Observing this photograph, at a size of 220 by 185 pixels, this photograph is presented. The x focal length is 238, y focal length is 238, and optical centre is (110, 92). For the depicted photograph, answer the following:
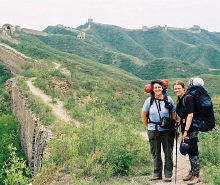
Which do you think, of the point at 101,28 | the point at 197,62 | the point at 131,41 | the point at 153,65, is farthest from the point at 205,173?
the point at 101,28

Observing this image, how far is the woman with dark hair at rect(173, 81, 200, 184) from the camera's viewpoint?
12.6 feet

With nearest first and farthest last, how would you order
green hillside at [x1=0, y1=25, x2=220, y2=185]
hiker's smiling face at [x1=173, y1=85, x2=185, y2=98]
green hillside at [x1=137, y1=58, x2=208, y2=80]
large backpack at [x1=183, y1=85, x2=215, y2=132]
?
large backpack at [x1=183, y1=85, x2=215, y2=132], hiker's smiling face at [x1=173, y1=85, x2=185, y2=98], green hillside at [x1=0, y1=25, x2=220, y2=185], green hillside at [x1=137, y1=58, x2=208, y2=80]

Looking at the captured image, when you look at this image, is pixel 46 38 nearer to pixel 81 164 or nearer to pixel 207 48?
pixel 207 48

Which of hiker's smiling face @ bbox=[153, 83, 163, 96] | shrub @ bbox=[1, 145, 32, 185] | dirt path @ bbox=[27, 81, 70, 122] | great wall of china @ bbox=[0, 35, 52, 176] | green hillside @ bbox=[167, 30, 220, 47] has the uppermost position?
green hillside @ bbox=[167, 30, 220, 47]

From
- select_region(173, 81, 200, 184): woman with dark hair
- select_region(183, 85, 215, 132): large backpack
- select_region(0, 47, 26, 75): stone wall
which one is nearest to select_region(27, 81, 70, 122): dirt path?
select_region(173, 81, 200, 184): woman with dark hair

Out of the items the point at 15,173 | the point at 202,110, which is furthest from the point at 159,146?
the point at 15,173

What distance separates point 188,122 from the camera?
12.7ft

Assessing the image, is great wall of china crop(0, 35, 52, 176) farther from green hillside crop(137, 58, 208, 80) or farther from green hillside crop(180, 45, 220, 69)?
green hillside crop(180, 45, 220, 69)

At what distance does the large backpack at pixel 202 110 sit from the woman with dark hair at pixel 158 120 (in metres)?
0.37

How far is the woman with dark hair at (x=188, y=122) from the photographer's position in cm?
385

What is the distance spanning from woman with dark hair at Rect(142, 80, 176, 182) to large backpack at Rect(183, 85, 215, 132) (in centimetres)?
37

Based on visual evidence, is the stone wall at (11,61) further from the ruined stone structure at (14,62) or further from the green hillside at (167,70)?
the green hillside at (167,70)

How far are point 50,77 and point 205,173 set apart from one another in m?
13.7

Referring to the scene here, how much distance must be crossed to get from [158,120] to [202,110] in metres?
0.74
